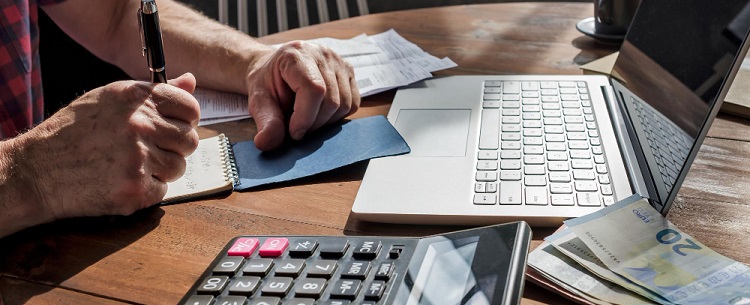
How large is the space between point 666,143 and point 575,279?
9.1 inches

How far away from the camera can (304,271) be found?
1.98ft

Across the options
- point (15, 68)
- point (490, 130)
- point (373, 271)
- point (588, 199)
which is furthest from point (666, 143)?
point (15, 68)

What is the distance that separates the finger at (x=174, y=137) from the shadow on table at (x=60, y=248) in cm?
7

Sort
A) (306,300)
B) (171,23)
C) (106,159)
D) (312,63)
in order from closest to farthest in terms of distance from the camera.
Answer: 1. (306,300)
2. (106,159)
3. (312,63)
4. (171,23)

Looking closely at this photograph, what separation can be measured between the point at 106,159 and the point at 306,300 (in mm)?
337

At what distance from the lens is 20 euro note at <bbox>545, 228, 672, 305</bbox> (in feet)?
1.94

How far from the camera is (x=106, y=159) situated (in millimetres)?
784

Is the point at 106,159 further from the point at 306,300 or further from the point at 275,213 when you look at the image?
the point at 306,300

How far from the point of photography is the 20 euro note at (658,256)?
0.59 metres

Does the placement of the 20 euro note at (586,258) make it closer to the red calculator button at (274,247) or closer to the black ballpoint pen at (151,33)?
the red calculator button at (274,247)

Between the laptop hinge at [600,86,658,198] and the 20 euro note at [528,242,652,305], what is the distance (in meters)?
0.16

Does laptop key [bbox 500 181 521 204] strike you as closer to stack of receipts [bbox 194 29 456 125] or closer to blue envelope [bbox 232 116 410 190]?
blue envelope [bbox 232 116 410 190]

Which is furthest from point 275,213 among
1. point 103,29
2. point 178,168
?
point 103,29

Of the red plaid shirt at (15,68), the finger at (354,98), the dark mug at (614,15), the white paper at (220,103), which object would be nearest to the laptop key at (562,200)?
the finger at (354,98)
